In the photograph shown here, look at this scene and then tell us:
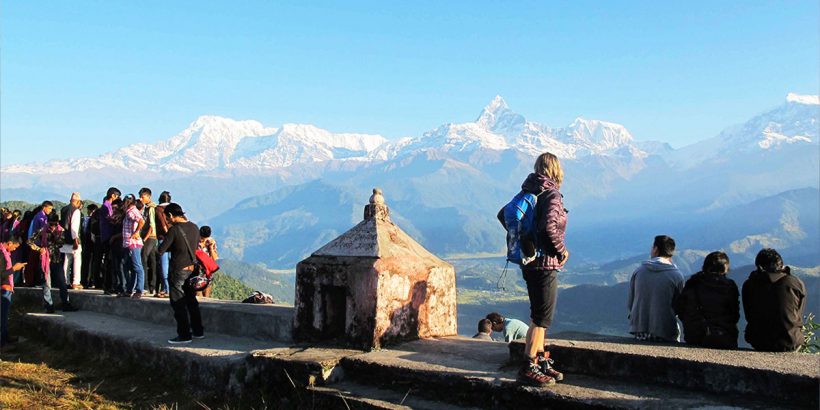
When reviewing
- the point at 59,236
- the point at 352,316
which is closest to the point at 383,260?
the point at 352,316

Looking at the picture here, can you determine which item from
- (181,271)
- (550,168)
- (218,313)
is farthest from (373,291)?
(218,313)

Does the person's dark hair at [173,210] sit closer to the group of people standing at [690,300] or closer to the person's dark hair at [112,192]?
the person's dark hair at [112,192]

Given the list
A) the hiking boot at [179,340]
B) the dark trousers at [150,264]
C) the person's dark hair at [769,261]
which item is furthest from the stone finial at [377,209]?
the dark trousers at [150,264]

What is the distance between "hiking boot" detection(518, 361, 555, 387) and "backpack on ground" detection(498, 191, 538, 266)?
90 centimetres

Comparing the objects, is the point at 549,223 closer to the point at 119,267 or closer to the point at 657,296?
the point at 657,296

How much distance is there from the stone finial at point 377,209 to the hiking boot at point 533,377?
316 cm

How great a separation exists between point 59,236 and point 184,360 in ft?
18.0

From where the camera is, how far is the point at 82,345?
31.9 feet

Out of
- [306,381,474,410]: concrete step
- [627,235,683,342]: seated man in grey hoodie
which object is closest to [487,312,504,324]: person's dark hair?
[627,235,683,342]: seated man in grey hoodie

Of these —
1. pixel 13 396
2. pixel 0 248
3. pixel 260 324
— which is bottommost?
pixel 13 396

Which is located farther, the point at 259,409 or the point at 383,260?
the point at 383,260

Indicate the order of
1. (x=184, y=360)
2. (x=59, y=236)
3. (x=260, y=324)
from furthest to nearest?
(x=59, y=236)
(x=260, y=324)
(x=184, y=360)

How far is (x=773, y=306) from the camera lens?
5906 mm

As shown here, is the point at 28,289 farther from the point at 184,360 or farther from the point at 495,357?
the point at 495,357
